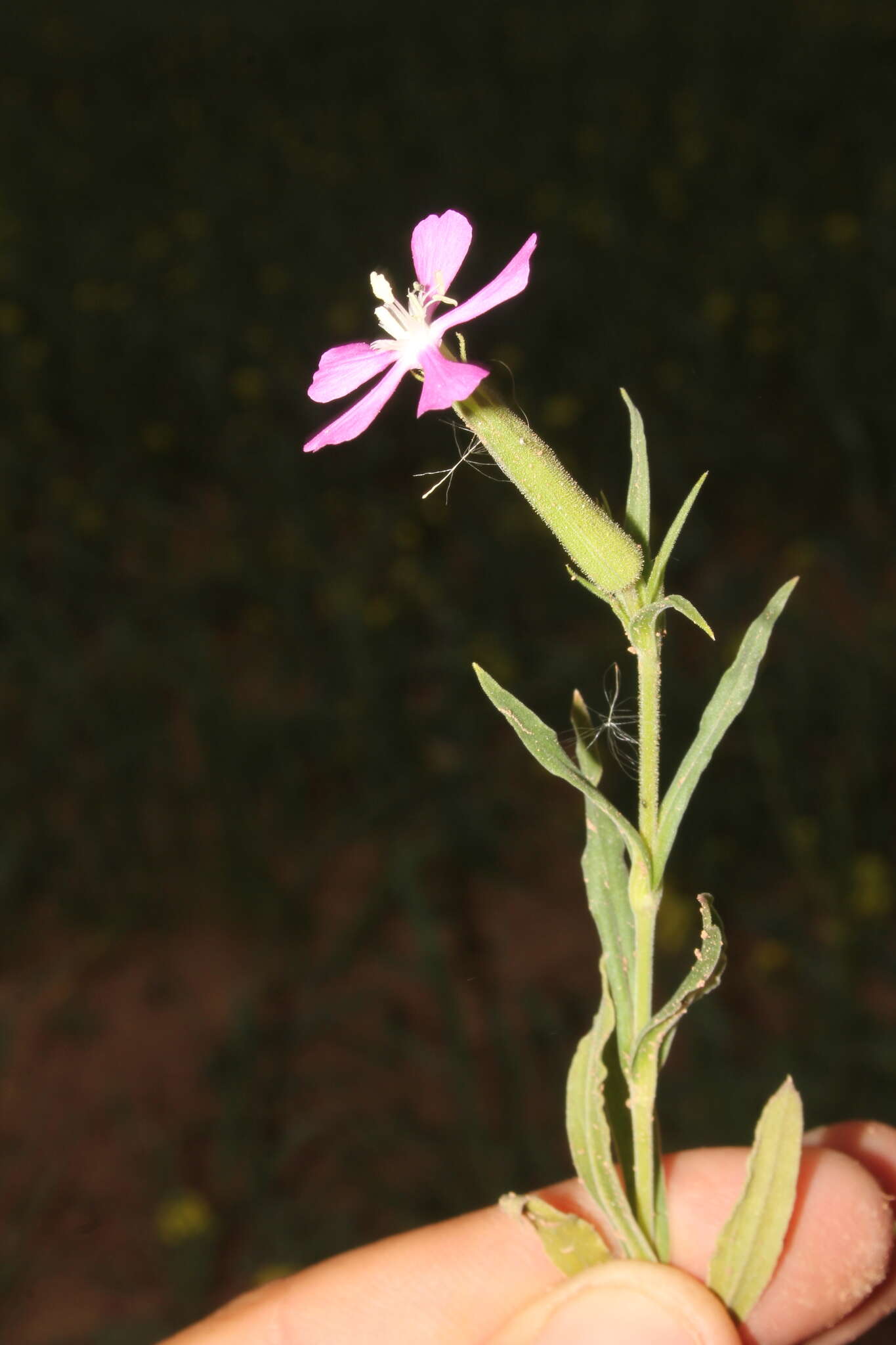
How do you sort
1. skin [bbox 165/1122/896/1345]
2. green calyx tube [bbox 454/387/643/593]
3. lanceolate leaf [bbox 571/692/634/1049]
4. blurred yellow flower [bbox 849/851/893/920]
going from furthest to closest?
1. blurred yellow flower [bbox 849/851/893/920]
2. skin [bbox 165/1122/896/1345]
3. lanceolate leaf [bbox 571/692/634/1049]
4. green calyx tube [bbox 454/387/643/593]

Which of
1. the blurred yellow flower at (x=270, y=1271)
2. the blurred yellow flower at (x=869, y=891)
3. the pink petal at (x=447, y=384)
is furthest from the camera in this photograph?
the blurred yellow flower at (x=869, y=891)

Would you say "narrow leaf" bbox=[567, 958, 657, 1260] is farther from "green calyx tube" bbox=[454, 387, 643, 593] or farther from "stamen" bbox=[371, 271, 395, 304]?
"stamen" bbox=[371, 271, 395, 304]

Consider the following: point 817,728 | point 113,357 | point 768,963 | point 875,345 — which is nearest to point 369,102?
point 113,357

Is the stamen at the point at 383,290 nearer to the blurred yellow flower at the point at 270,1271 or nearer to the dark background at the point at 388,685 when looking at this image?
the dark background at the point at 388,685

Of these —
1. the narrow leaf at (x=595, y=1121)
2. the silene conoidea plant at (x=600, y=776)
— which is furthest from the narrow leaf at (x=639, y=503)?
the narrow leaf at (x=595, y=1121)

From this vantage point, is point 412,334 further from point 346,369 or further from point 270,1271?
point 270,1271

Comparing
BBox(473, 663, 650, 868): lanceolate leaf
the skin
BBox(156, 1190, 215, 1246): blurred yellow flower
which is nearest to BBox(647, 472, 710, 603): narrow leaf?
BBox(473, 663, 650, 868): lanceolate leaf
